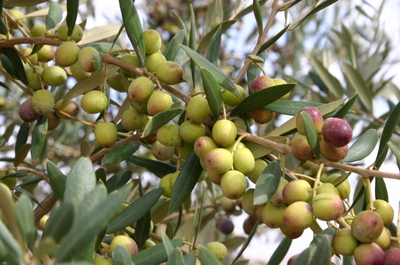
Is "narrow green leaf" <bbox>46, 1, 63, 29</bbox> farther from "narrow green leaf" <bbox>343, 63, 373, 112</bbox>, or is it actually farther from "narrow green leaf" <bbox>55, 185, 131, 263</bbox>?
"narrow green leaf" <bbox>343, 63, 373, 112</bbox>

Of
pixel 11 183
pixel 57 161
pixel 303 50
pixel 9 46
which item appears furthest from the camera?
pixel 303 50

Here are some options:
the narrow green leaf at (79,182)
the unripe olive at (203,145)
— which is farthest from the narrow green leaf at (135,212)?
the narrow green leaf at (79,182)

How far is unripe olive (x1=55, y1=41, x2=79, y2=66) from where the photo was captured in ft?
3.64

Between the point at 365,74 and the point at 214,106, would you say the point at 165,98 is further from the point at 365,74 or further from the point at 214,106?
the point at 365,74

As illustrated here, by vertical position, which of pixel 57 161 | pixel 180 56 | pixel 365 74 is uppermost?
pixel 180 56

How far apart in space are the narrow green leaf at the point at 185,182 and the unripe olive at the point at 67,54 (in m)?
0.39

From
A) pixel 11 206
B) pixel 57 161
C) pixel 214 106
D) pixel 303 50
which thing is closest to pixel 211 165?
pixel 214 106

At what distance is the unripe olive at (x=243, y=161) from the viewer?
856 mm

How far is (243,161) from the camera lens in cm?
85

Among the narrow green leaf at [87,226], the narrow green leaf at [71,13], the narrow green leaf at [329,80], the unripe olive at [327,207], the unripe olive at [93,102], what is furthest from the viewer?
the narrow green leaf at [329,80]

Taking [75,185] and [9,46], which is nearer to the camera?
[75,185]

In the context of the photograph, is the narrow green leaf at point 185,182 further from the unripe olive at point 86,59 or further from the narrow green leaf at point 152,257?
the unripe olive at point 86,59

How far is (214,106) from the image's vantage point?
92cm

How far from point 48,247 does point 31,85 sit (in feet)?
2.99
